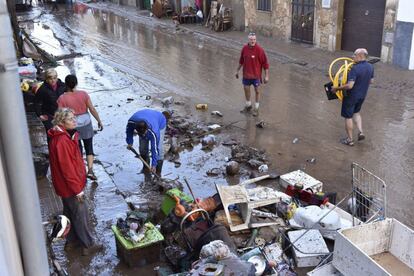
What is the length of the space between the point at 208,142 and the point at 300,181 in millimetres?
2596

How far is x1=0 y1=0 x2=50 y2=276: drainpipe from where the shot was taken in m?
1.64

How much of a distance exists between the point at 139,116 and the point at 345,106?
4.03 metres

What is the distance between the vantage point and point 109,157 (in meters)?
8.84

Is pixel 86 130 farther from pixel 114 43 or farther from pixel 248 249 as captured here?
pixel 114 43

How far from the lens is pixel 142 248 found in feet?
17.7

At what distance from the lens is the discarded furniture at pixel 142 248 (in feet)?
17.6

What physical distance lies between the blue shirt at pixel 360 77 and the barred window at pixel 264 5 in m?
12.2

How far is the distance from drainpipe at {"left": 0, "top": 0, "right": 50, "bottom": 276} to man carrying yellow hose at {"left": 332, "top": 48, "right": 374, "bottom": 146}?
760 cm

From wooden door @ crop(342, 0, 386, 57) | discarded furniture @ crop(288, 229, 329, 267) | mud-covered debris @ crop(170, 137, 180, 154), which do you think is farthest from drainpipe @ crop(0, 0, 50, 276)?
wooden door @ crop(342, 0, 386, 57)

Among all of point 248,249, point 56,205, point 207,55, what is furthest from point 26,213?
point 207,55

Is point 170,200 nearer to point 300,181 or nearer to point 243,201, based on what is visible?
point 243,201

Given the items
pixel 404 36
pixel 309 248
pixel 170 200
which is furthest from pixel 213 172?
pixel 404 36

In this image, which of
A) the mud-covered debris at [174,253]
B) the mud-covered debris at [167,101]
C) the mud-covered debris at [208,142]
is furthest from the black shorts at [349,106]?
the mud-covered debris at [174,253]

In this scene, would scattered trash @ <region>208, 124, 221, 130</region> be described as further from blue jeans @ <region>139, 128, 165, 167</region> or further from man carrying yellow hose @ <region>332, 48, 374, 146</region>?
man carrying yellow hose @ <region>332, 48, 374, 146</region>
